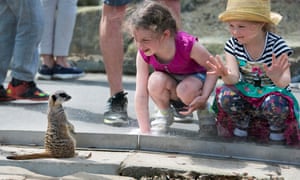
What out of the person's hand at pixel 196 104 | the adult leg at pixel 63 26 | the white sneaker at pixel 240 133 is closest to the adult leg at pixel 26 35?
the adult leg at pixel 63 26

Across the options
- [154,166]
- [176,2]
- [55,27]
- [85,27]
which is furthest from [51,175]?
[85,27]

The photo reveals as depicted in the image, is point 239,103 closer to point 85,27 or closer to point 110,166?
point 110,166

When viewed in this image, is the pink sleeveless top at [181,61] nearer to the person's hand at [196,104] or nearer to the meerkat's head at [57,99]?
the person's hand at [196,104]

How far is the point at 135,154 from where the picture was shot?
366cm

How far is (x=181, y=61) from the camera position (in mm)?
3947

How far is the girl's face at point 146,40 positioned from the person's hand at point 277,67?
644 millimetres

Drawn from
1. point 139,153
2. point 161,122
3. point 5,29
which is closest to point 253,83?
point 161,122

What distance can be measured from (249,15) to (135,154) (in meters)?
0.95

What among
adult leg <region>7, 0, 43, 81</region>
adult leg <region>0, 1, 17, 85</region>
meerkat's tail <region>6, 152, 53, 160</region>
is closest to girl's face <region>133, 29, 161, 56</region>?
meerkat's tail <region>6, 152, 53, 160</region>

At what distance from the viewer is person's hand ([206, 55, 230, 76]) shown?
3561mm

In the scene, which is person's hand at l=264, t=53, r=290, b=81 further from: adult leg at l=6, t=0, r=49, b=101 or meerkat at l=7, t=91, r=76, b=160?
adult leg at l=6, t=0, r=49, b=101

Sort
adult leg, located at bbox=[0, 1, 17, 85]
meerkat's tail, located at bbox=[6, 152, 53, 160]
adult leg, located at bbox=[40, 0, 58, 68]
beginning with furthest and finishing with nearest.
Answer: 1. adult leg, located at bbox=[40, 0, 58, 68]
2. adult leg, located at bbox=[0, 1, 17, 85]
3. meerkat's tail, located at bbox=[6, 152, 53, 160]

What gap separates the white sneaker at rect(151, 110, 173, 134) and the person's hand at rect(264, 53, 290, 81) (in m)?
0.74

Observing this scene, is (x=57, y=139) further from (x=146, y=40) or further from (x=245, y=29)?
(x=245, y=29)
